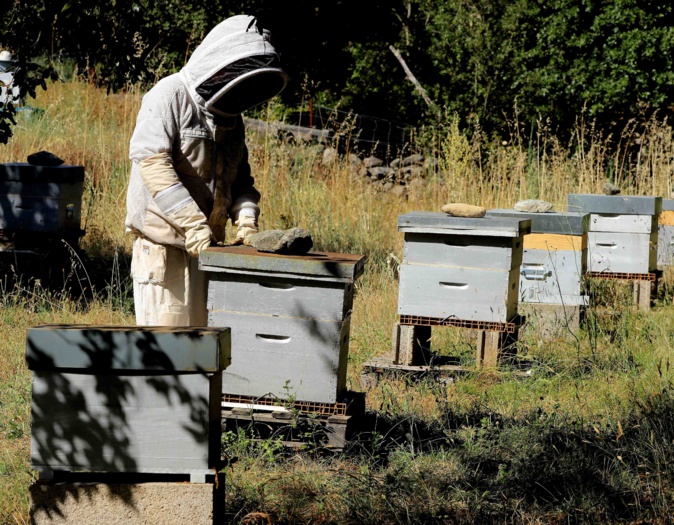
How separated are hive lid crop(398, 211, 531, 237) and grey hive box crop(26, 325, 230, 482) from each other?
2202 millimetres

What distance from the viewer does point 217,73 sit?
11.3 feet

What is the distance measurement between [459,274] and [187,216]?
162 centimetres

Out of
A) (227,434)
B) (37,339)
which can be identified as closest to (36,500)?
(37,339)

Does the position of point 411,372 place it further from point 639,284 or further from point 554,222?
point 639,284

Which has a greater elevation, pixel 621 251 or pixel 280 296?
pixel 621 251

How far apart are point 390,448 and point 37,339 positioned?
5.78ft

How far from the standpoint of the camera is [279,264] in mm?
3197

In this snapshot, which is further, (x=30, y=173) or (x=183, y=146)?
(x=30, y=173)

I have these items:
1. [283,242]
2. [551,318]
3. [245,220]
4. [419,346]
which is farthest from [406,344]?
[283,242]

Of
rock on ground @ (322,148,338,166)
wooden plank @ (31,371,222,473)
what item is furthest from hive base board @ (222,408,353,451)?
rock on ground @ (322,148,338,166)

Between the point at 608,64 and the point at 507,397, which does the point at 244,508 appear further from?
the point at 608,64

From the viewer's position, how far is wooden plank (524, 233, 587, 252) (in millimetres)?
5234

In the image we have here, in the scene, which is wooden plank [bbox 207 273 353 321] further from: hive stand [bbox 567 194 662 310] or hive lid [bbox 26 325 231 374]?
hive stand [bbox 567 194 662 310]

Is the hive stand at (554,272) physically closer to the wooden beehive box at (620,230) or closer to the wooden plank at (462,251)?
the wooden plank at (462,251)
